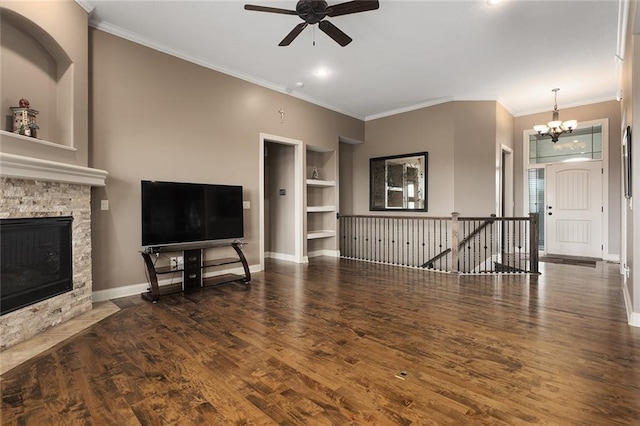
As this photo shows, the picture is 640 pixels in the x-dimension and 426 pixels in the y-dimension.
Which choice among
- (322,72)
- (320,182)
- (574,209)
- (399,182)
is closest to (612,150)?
(574,209)

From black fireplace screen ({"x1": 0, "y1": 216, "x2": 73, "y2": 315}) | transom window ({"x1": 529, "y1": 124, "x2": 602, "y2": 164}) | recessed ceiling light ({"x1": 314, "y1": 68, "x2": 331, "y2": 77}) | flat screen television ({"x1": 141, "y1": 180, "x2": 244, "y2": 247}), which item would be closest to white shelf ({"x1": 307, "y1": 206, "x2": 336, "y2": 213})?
flat screen television ({"x1": 141, "y1": 180, "x2": 244, "y2": 247})

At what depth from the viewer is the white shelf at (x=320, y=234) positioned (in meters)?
6.64

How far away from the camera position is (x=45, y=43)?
311 centimetres

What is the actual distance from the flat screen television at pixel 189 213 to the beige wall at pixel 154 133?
28 centimetres

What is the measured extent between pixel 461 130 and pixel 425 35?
2.83m

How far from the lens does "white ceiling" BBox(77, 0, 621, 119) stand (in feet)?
11.6

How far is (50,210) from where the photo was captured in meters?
2.99

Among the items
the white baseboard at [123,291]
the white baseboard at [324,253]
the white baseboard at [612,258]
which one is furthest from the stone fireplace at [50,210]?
the white baseboard at [612,258]

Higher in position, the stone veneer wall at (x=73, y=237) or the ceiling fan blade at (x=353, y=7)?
the ceiling fan blade at (x=353, y=7)

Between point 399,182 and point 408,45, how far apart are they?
3377 mm

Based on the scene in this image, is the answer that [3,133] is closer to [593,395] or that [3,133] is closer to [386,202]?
[593,395]

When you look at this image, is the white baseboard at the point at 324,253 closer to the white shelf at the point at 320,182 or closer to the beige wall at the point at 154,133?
the white shelf at the point at 320,182

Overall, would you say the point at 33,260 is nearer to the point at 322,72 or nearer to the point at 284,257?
the point at 284,257

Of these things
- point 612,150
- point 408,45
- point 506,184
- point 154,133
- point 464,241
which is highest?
point 408,45
